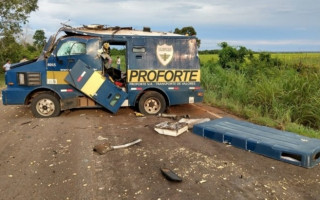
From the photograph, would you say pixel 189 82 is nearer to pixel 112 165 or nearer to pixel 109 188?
pixel 112 165

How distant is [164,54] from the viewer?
885cm

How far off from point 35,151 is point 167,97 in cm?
431

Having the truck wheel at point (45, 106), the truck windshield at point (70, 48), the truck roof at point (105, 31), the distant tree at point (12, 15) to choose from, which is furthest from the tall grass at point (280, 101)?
the distant tree at point (12, 15)

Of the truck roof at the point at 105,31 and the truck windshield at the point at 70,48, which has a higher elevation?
the truck roof at the point at 105,31

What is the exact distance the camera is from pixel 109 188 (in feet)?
14.1

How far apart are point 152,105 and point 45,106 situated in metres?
3.11

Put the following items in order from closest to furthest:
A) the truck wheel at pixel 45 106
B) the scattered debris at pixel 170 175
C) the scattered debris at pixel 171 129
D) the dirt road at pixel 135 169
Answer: the dirt road at pixel 135 169 < the scattered debris at pixel 170 175 < the scattered debris at pixel 171 129 < the truck wheel at pixel 45 106

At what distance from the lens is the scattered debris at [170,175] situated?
4.54 metres

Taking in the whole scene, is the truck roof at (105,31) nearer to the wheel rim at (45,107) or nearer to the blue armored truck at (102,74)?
the blue armored truck at (102,74)

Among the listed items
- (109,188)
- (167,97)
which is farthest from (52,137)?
(167,97)

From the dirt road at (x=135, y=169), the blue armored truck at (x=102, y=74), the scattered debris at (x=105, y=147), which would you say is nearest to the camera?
the dirt road at (x=135, y=169)

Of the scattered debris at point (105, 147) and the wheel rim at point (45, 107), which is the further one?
the wheel rim at point (45, 107)

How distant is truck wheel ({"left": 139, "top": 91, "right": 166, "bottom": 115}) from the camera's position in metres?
9.00

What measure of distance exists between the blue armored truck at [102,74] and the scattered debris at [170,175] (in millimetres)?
4235
